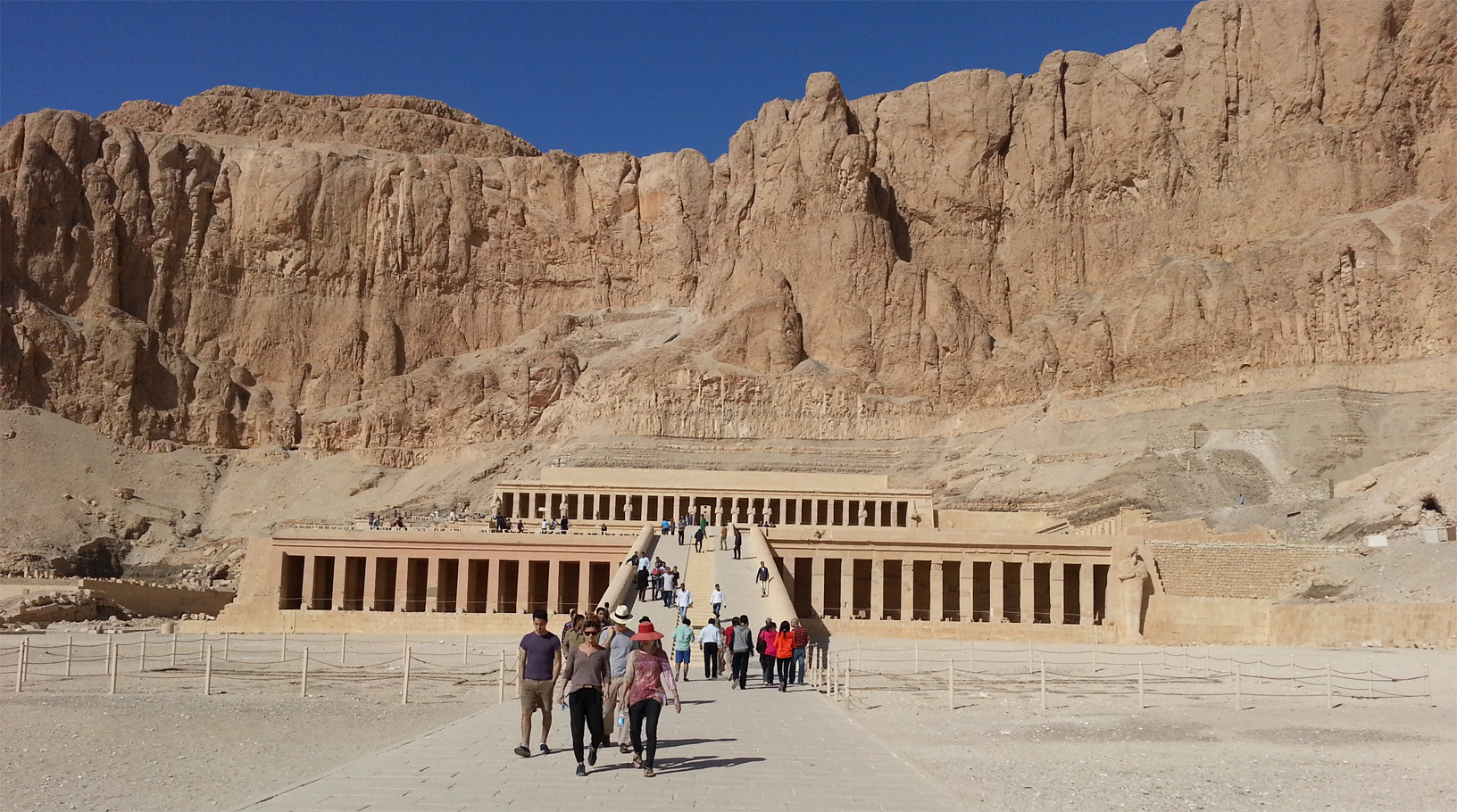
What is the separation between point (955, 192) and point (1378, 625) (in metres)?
77.3

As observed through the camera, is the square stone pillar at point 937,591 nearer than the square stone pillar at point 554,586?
Yes

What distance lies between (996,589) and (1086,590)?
125 inches

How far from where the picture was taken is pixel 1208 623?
41438 mm

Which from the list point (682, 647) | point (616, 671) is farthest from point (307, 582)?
point (616, 671)

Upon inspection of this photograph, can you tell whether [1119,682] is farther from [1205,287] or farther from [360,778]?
[1205,287]

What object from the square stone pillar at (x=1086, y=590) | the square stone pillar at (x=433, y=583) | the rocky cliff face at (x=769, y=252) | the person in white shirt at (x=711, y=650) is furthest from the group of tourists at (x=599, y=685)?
the rocky cliff face at (x=769, y=252)

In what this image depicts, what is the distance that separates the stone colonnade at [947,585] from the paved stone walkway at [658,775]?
26.9 metres

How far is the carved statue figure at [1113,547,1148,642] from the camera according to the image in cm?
4375

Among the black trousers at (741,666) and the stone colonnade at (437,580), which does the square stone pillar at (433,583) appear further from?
the black trousers at (741,666)

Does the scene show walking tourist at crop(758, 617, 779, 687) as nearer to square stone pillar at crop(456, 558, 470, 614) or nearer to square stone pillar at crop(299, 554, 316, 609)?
square stone pillar at crop(456, 558, 470, 614)

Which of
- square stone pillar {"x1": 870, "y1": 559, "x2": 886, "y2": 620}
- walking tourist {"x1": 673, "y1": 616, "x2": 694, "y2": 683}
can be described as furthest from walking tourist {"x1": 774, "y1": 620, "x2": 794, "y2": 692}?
square stone pillar {"x1": 870, "y1": 559, "x2": 886, "y2": 620}

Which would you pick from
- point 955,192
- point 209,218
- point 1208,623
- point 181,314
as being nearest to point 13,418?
point 181,314

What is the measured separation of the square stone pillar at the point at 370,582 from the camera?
48094 millimetres

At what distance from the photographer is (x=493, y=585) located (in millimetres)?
47812
